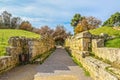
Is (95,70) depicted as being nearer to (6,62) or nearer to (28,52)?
(6,62)

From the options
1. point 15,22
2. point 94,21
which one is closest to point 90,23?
point 94,21

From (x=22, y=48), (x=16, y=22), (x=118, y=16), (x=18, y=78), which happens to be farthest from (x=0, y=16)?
(x=18, y=78)

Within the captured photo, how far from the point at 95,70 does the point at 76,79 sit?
921mm

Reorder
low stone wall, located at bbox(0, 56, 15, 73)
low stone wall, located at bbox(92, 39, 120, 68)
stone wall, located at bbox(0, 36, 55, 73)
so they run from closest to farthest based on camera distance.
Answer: low stone wall, located at bbox(92, 39, 120, 68), low stone wall, located at bbox(0, 56, 15, 73), stone wall, located at bbox(0, 36, 55, 73)

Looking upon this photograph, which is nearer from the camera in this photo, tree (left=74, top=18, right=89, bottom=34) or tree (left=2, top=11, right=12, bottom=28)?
tree (left=74, top=18, right=89, bottom=34)

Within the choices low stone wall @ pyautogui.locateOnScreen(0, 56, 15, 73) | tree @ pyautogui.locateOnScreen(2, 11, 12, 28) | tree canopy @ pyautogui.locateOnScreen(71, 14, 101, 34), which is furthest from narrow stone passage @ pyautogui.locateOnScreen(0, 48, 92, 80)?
tree @ pyautogui.locateOnScreen(2, 11, 12, 28)

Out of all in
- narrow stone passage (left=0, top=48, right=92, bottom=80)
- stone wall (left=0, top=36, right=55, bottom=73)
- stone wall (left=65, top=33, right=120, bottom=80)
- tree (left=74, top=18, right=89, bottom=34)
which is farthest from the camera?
tree (left=74, top=18, right=89, bottom=34)

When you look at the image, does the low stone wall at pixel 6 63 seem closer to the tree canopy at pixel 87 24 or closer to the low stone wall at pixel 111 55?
the low stone wall at pixel 111 55

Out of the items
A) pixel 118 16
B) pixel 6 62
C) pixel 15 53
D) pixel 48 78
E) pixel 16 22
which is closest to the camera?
pixel 48 78

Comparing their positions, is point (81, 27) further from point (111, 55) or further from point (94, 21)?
point (111, 55)

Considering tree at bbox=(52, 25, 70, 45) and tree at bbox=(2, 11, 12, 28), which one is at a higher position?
tree at bbox=(2, 11, 12, 28)

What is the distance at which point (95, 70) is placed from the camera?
8.05m

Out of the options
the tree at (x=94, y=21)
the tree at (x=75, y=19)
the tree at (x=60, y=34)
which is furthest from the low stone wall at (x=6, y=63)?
the tree at (x=75, y=19)

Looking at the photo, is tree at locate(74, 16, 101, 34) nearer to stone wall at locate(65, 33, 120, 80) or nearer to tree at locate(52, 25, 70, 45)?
tree at locate(52, 25, 70, 45)
